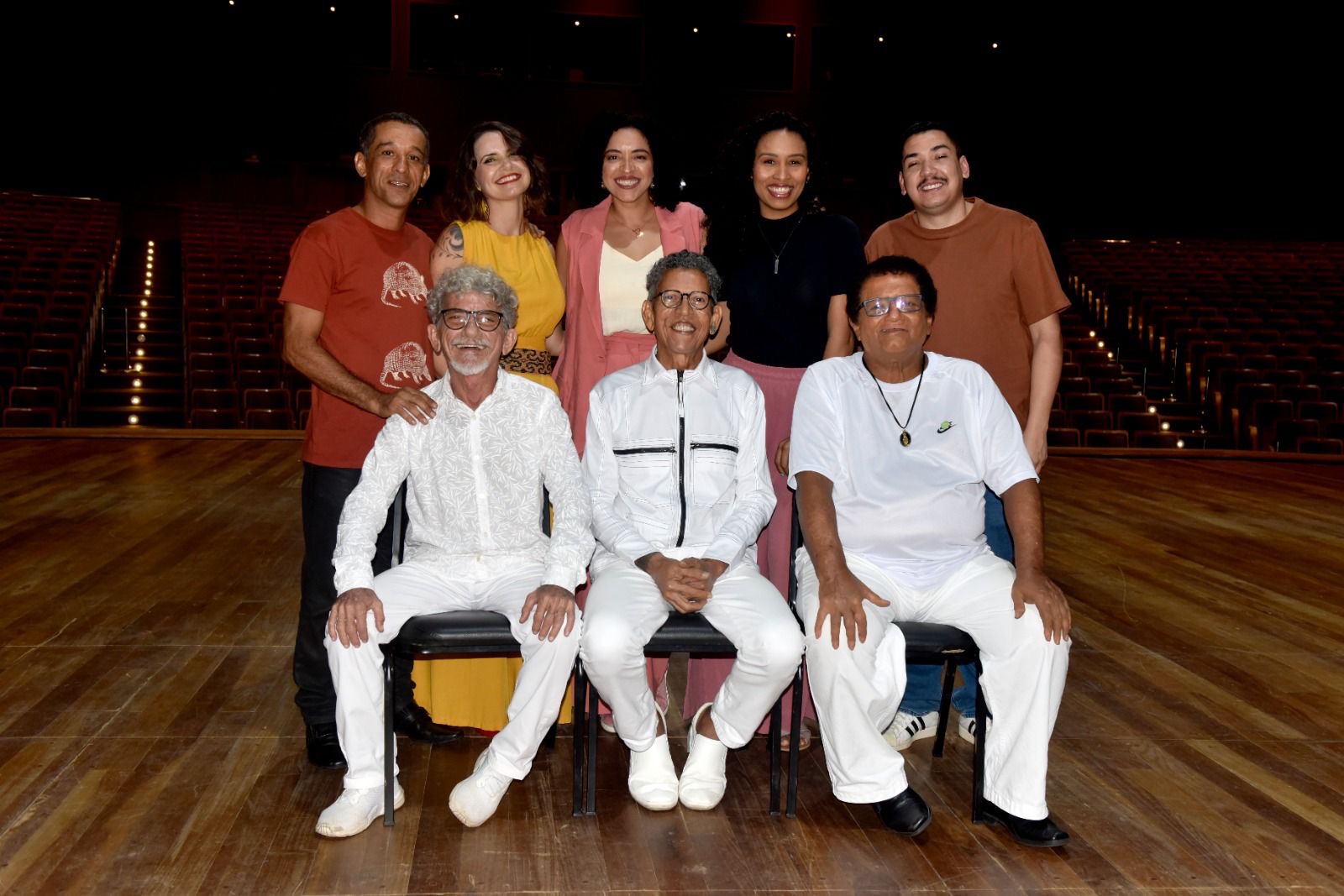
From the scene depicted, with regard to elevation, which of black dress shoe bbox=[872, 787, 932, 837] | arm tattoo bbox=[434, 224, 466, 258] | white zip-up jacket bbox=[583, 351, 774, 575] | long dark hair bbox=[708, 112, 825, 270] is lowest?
black dress shoe bbox=[872, 787, 932, 837]

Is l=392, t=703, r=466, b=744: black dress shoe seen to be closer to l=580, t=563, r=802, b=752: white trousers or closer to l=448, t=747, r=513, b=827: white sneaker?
l=448, t=747, r=513, b=827: white sneaker

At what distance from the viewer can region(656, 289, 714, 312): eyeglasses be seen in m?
2.43

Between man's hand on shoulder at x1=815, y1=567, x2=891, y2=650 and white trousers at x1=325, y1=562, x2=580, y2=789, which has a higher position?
man's hand on shoulder at x1=815, y1=567, x2=891, y2=650

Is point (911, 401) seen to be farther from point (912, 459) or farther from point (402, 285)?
point (402, 285)

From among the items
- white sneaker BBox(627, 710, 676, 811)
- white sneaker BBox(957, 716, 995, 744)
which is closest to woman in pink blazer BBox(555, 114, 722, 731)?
white sneaker BBox(627, 710, 676, 811)

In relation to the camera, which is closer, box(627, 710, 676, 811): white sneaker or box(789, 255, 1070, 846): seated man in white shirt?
box(789, 255, 1070, 846): seated man in white shirt

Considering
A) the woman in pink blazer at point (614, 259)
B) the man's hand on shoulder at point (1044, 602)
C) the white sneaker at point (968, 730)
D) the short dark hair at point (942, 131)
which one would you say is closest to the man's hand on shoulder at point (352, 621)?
the woman in pink blazer at point (614, 259)

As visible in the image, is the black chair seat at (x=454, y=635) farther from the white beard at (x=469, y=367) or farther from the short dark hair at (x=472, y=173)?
the short dark hair at (x=472, y=173)

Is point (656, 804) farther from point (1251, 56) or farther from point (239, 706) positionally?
point (1251, 56)

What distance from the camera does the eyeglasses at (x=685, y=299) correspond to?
95.8 inches

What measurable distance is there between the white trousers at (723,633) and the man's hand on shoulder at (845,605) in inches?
3.3

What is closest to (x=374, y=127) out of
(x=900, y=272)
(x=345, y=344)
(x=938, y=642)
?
(x=345, y=344)

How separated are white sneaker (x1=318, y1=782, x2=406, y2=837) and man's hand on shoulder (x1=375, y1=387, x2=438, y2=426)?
80cm

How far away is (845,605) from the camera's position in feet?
7.06
